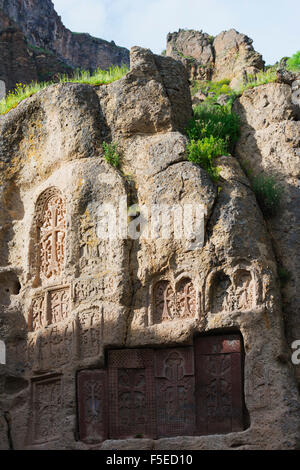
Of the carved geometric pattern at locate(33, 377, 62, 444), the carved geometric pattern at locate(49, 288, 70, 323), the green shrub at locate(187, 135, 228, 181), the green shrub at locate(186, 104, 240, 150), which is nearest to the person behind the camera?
the carved geometric pattern at locate(33, 377, 62, 444)

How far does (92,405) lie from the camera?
563 inches

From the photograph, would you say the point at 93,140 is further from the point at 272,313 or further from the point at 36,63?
the point at 36,63

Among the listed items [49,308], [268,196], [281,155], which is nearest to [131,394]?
[49,308]

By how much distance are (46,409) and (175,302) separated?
307 cm

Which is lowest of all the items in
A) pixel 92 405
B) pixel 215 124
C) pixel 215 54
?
pixel 92 405

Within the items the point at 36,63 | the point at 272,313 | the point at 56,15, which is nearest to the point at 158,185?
the point at 272,313

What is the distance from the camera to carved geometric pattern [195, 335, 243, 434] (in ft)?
45.1

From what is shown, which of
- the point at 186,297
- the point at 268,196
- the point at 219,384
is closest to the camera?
the point at 219,384

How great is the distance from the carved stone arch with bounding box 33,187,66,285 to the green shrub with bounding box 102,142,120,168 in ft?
3.82

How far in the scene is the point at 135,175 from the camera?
1566 centimetres

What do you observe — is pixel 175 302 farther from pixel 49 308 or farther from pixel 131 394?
pixel 49 308

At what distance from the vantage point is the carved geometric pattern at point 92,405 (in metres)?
14.1

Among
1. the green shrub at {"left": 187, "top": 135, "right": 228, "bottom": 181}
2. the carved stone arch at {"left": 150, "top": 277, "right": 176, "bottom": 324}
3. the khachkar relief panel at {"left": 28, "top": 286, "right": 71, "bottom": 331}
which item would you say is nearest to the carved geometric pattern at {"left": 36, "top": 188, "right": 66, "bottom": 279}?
→ the khachkar relief panel at {"left": 28, "top": 286, "right": 71, "bottom": 331}

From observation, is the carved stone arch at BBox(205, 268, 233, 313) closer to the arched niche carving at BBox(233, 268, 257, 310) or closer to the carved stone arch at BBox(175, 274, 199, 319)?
the arched niche carving at BBox(233, 268, 257, 310)
